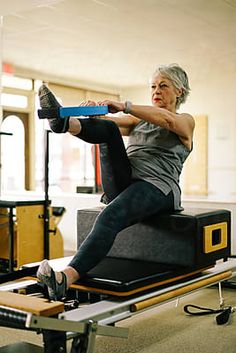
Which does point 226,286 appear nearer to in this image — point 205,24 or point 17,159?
point 205,24

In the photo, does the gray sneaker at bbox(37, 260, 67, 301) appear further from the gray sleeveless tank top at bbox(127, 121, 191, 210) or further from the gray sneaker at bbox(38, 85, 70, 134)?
the gray sleeveless tank top at bbox(127, 121, 191, 210)

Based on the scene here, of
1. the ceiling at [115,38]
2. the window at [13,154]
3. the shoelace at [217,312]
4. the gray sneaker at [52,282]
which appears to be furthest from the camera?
the window at [13,154]

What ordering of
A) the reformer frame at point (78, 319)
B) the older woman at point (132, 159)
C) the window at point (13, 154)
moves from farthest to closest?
the window at point (13, 154)
the older woman at point (132, 159)
the reformer frame at point (78, 319)

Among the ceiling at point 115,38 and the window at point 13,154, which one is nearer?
the ceiling at point 115,38

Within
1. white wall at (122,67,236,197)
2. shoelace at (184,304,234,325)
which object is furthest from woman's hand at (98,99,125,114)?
white wall at (122,67,236,197)

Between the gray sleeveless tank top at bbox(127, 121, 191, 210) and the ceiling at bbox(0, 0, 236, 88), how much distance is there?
7.24 ft

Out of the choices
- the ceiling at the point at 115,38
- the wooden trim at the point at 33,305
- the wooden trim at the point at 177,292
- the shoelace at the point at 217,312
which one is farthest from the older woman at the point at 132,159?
the ceiling at the point at 115,38

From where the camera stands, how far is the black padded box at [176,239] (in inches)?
85.0

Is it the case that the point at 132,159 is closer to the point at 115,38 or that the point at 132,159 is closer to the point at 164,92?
the point at 164,92

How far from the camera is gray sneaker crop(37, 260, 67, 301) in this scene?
1696 mm

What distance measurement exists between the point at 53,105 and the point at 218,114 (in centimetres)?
465

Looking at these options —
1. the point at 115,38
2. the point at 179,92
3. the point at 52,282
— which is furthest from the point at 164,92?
the point at 115,38

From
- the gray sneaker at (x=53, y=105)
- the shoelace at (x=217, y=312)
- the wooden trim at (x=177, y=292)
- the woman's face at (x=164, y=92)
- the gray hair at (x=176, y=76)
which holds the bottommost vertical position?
the shoelace at (x=217, y=312)

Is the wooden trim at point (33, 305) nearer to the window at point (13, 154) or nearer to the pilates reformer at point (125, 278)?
the pilates reformer at point (125, 278)
